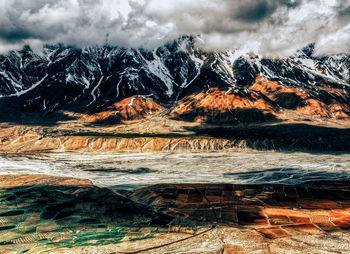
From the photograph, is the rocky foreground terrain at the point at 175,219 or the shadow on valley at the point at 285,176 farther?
the shadow on valley at the point at 285,176


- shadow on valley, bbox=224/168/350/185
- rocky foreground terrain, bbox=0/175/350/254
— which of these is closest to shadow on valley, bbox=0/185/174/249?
rocky foreground terrain, bbox=0/175/350/254

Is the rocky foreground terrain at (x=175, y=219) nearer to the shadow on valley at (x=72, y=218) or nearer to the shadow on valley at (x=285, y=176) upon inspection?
the shadow on valley at (x=72, y=218)

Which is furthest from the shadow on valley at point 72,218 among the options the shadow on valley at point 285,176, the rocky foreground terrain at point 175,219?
the shadow on valley at point 285,176

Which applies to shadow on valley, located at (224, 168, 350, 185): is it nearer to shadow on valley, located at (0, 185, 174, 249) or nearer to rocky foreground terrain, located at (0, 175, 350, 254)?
rocky foreground terrain, located at (0, 175, 350, 254)

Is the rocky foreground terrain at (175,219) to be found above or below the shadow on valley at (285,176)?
above

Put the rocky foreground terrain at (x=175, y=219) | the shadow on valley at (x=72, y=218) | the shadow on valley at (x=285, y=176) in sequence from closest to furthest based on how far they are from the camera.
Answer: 1. the rocky foreground terrain at (x=175, y=219)
2. the shadow on valley at (x=72, y=218)
3. the shadow on valley at (x=285, y=176)

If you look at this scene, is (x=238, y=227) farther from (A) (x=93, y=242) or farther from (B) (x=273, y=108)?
(B) (x=273, y=108)

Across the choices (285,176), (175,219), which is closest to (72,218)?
(175,219)

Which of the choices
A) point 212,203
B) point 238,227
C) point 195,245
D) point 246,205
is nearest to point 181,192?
point 212,203

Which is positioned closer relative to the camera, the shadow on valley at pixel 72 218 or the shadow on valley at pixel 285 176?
the shadow on valley at pixel 72 218

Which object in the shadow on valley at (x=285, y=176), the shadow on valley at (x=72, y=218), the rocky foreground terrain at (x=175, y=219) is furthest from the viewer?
the shadow on valley at (x=285, y=176)
